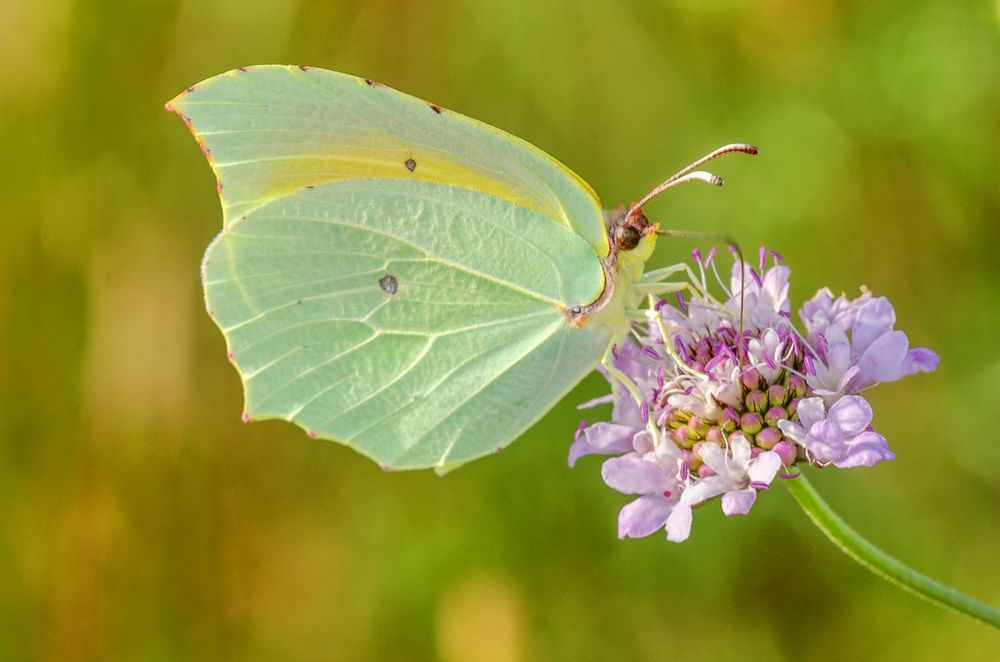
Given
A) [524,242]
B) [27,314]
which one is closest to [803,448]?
[524,242]

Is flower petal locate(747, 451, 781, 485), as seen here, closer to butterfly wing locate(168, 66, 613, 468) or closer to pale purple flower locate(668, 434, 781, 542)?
pale purple flower locate(668, 434, 781, 542)

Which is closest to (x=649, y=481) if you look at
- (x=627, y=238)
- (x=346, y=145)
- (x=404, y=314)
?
(x=627, y=238)

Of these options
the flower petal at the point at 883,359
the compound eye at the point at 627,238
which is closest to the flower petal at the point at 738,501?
the flower petal at the point at 883,359

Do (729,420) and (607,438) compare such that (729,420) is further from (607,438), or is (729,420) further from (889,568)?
(889,568)

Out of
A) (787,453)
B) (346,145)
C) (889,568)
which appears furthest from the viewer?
(346,145)

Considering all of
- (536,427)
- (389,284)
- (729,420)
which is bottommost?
(536,427)

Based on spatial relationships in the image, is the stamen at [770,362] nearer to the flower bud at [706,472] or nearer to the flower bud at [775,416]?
the flower bud at [775,416]

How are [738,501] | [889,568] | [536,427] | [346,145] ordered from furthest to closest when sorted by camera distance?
[536,427] < [346,145] < [738,501] < [889,568]

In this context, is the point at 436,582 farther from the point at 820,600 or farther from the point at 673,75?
the point at 673,75
